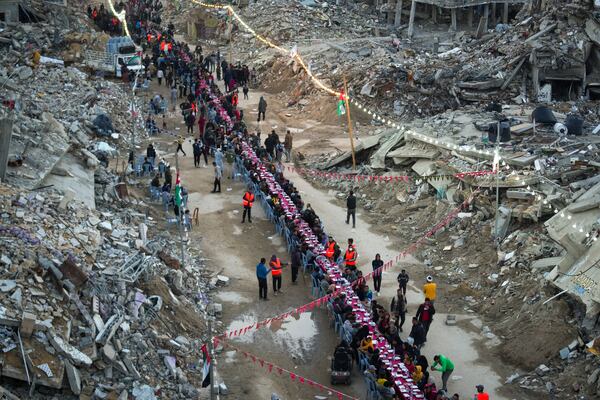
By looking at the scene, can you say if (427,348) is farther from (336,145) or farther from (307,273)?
(336,145)

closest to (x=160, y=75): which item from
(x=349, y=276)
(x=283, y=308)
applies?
(x=283, y=308)

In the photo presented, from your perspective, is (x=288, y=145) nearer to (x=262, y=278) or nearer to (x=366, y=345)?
(x=262, y=278)

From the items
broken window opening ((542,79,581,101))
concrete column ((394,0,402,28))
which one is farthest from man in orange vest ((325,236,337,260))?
concrete column ((394,0,402,28))

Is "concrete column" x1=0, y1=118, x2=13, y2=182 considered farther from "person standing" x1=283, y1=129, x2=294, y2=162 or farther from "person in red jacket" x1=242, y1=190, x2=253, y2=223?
"person standing" x1=283, y1=129, x2=294, y2=162

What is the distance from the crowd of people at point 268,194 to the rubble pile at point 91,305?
112 inches

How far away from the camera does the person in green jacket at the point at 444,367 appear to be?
1964cm

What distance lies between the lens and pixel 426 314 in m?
21.9

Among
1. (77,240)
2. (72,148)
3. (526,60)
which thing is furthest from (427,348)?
(526,60)

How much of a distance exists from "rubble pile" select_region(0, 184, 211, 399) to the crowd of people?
112 inches

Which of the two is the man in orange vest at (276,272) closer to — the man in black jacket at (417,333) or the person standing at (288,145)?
the man in black jacket at (417,333)

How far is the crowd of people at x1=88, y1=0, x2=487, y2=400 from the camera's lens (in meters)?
19.9

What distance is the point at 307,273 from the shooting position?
25.2m

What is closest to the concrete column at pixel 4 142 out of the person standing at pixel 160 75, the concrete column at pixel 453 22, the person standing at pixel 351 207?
the person standing at pixel 351 207

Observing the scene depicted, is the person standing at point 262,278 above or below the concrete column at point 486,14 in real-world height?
below
